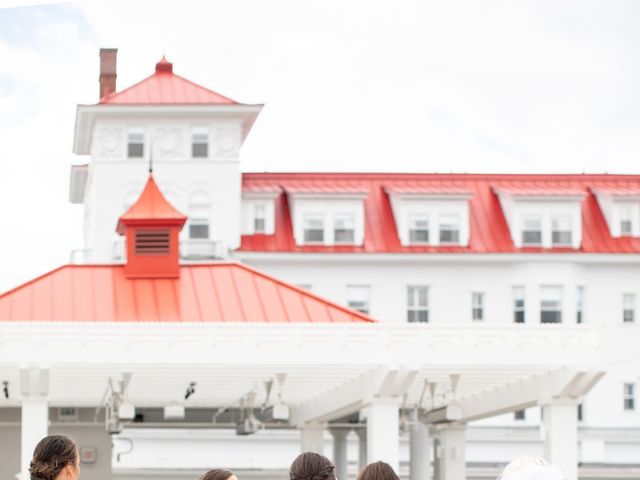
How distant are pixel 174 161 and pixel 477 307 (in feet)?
40.8

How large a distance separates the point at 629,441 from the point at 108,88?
24.7 m

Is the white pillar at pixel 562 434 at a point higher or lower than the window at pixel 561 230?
lower

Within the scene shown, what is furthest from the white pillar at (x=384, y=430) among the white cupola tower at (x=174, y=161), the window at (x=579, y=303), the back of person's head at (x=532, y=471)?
the window at (x=579, y=303)

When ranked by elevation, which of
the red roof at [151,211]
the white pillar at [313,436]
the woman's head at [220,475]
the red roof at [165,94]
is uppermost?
the red roof at [165,94]

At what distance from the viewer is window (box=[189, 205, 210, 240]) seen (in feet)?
190

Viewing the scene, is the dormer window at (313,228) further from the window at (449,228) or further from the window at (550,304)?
the window at (550,304)

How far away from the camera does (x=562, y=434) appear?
3189cm

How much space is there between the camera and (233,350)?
31.3 metres

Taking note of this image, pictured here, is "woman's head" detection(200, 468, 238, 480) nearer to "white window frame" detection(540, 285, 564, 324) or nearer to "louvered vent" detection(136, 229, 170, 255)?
"louvered vent" detection(136, 229, 170, 255)

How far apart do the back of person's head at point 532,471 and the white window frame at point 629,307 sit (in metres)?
55.0

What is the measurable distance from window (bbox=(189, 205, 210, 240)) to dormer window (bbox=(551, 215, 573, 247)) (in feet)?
42.8

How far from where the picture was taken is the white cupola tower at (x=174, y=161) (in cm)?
5750

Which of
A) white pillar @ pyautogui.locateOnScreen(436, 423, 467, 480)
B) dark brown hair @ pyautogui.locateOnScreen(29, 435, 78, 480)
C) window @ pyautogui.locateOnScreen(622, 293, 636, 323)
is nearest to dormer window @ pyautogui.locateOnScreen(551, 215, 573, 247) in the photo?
window @ pyautogui.locateOnScreen(622, 293, 636, 323)

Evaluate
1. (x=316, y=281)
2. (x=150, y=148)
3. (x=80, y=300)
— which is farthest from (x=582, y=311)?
(x=80, y=300)
